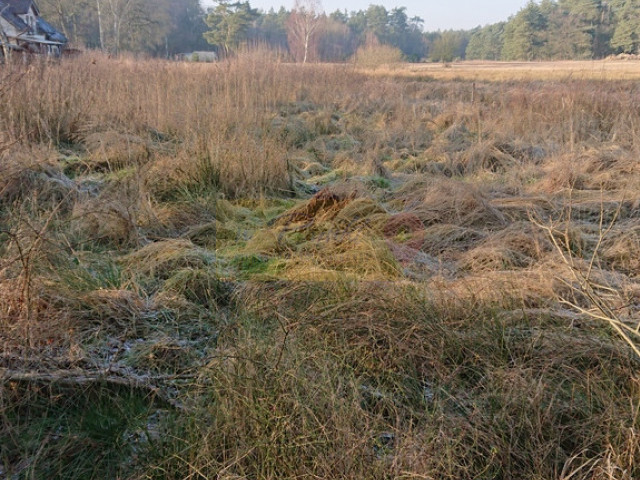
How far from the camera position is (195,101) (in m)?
6.81

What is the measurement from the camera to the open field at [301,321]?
1668 mm

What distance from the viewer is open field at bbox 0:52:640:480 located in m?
1.67

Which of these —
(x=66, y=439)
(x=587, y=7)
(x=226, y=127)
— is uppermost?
(x=587, y=7)

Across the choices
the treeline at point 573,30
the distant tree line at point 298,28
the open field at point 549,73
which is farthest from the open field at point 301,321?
the treeline at point 573,30

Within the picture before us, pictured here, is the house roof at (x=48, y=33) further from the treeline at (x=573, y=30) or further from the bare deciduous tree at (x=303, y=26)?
the treeline at (x=573, y=30)

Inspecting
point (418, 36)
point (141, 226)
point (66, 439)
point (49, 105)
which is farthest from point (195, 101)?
point (418, 36)

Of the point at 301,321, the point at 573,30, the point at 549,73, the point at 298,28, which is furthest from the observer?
the point at 573,30

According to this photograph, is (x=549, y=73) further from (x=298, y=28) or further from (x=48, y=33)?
(x=48, y=33)

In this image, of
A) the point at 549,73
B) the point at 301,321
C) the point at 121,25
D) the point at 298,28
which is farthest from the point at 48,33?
the point at 301,321

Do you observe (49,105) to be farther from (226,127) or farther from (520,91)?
(520,91)

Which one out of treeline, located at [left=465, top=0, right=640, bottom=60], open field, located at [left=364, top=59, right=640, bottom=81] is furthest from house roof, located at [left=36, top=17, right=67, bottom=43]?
treeline, located at [left=465, top=0, right=640, bottom=60]

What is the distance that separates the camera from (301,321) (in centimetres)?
232

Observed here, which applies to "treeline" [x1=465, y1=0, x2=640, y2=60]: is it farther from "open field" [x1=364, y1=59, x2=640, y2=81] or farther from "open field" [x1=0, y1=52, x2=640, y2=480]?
"open field" [x1=0, y1=52, x2=640, y2=480]

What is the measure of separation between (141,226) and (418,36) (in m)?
82.7
